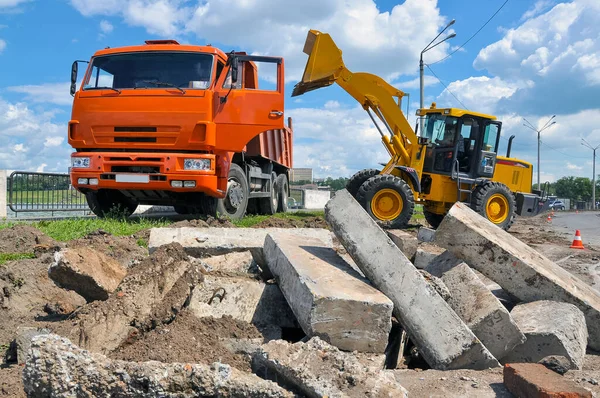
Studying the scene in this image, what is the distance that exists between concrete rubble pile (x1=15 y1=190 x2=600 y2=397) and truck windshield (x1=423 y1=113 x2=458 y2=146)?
7223 millimetres

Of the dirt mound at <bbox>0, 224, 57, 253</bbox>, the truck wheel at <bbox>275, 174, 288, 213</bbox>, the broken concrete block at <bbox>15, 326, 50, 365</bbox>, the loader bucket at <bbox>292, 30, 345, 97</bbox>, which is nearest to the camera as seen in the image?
the broken concrete block at <bbox>15, 326, 50, 365</bbox>

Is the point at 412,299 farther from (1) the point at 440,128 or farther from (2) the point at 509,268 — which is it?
(1) the point at 440,128

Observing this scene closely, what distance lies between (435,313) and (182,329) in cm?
149

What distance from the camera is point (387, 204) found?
34.0 ft

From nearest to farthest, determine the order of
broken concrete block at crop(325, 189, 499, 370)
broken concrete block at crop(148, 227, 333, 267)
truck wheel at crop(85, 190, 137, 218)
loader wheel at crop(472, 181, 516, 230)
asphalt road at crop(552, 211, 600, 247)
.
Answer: broken concrete block at crop(325, 189, 499, 370)
broken concrete block at crop(148, 227, 333, 267)
truck wheel at crop(85, 190, 137, 218)
loader wheel at crop(472, 181, 516, 230)
asphalt road at crop(552, 211, 600, 247)

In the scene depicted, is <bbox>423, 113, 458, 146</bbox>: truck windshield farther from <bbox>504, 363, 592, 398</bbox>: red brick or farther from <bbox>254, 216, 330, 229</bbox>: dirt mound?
<bbox>504, 363, 592, 398</bbox>: red brick

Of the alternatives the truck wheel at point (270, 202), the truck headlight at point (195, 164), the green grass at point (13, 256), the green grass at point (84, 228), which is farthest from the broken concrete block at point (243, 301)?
the truck wheel at point (270, 202)

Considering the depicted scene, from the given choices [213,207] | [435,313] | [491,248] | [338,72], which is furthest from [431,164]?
[435,313]

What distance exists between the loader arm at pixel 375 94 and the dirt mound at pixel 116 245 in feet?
18.9

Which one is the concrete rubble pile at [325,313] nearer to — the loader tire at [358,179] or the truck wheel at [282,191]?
the loader tire at [358,179]

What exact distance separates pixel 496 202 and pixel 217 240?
8.27m

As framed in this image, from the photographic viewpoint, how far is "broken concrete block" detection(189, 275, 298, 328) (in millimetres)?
3416

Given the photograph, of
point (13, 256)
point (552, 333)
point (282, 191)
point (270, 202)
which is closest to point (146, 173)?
point (13, 256)

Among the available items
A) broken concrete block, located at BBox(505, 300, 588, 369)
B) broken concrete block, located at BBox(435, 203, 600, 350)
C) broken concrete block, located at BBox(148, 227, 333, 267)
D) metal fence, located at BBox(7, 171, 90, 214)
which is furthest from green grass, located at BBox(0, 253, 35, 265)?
metal fence, located at BBox(7, 171, 90, 214)
